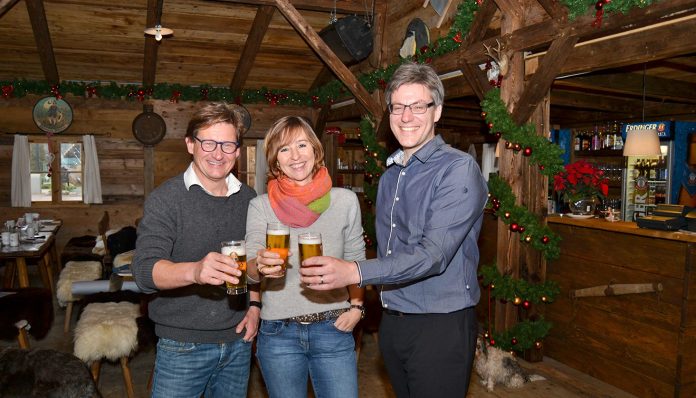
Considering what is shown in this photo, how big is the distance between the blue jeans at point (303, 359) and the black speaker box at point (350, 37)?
5003 millimetres

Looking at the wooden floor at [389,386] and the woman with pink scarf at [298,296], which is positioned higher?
the woman with pink scarf at [298,296]

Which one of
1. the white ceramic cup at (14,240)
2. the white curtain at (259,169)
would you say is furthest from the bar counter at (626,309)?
the white curtain at (259,169)

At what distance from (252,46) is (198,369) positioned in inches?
259

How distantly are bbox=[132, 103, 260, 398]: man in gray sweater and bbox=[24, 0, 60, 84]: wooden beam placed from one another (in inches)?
237

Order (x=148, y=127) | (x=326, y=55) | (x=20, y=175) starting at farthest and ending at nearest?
1. (x=148, y=127)
2. (x=20, y=175)
3. (x=326, y=55)

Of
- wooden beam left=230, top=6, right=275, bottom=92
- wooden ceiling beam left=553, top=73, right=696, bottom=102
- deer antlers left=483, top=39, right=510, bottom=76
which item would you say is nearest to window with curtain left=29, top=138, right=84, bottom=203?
wooden beam left=230, top=6, right=275, bottom=92

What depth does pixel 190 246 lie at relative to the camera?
1.84 metres

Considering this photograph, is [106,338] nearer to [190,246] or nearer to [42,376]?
[42,376]

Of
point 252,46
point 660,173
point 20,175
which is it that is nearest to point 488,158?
point 660,173

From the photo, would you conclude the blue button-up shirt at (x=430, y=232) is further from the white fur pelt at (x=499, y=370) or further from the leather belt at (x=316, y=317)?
the white fur pelt at (x=499, y=370)

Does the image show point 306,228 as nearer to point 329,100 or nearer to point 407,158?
point 407,158

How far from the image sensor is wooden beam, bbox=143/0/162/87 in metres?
6.66

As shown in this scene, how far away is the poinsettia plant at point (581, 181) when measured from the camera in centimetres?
429

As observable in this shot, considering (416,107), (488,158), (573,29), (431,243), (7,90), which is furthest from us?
(488,158)
